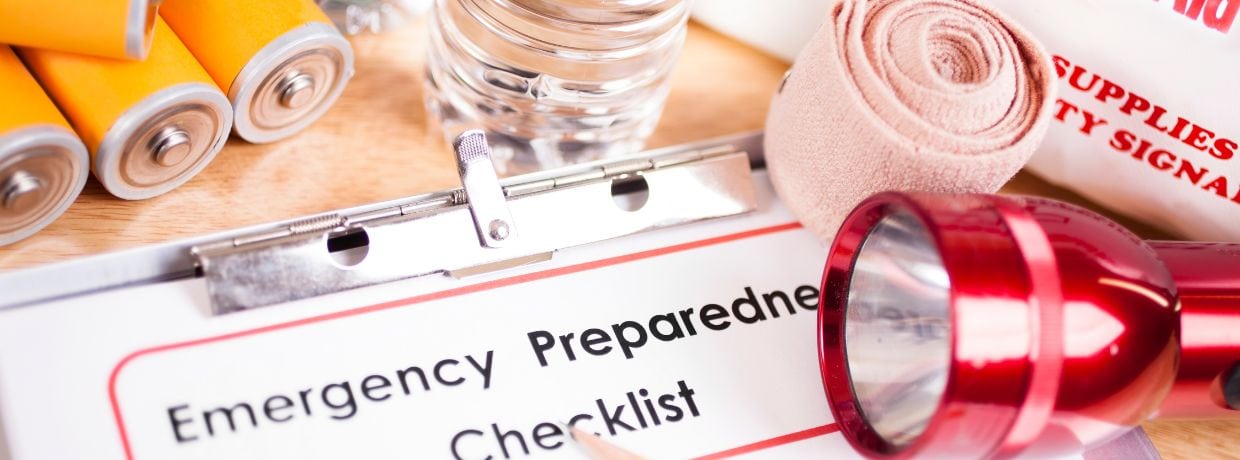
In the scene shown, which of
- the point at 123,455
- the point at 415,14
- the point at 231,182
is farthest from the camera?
the point at 415,14

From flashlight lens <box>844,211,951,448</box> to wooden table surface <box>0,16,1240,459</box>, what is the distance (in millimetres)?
153

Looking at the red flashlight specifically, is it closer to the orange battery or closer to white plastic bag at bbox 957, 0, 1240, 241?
white plastic bag at bbox 957, 0, 1240, 241

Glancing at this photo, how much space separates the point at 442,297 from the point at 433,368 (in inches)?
1.4

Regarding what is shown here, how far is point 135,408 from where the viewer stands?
392mm

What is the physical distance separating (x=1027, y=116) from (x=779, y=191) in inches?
5.1

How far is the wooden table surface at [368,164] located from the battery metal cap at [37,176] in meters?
0.02

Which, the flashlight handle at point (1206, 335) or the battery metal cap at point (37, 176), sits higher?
the battery metal cap at point (37, 176)

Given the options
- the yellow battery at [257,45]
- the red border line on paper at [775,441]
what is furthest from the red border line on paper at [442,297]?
the yellow battery at [257,45]

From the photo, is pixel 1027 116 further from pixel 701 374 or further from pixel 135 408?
pixel 135 408

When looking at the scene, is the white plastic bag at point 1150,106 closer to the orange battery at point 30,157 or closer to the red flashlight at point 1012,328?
the red flashlight at point 1012,328

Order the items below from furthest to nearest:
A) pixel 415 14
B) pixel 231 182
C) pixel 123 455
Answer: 1. pixel 415 14
2. pixel 231 182
3. pixel 123 455

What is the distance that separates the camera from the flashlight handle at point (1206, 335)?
0.42 meters

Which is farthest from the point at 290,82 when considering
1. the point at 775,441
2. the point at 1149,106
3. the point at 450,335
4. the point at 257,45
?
the point at 1149,106

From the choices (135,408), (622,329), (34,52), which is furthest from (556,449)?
(34,52)
